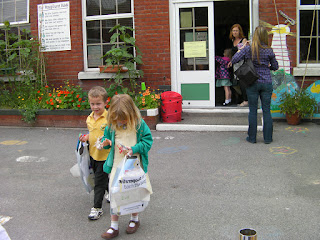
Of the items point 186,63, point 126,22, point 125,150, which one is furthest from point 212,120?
point 125,150

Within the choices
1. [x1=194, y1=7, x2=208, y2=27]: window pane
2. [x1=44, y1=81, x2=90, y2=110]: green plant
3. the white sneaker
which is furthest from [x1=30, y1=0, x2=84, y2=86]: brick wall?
the white sneaker

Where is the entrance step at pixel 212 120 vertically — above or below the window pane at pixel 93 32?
below

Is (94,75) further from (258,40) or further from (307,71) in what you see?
(307,71)

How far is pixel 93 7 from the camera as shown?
9.43m

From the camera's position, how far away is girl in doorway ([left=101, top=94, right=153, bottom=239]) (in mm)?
3496

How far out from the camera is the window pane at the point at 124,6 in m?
9.19

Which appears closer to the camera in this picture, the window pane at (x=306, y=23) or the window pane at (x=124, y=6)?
the window pane at (x=306, y=23)

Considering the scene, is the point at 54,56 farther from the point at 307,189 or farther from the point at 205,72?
the point at 307,189

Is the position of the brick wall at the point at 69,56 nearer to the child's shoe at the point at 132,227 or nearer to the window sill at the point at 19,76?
the window sill at the point at 19,76

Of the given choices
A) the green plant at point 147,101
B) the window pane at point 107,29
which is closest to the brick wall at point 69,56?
the window pane at point 107,29

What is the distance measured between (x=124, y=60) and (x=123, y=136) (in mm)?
5502

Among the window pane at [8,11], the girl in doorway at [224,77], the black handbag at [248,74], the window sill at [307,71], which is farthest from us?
the window pane at [8,11]

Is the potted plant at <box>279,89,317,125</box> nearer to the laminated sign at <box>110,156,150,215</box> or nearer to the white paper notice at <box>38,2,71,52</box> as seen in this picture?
the laminated sign at <box>110,156,150,215</box>

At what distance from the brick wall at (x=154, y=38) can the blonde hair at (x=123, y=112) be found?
5.47m
